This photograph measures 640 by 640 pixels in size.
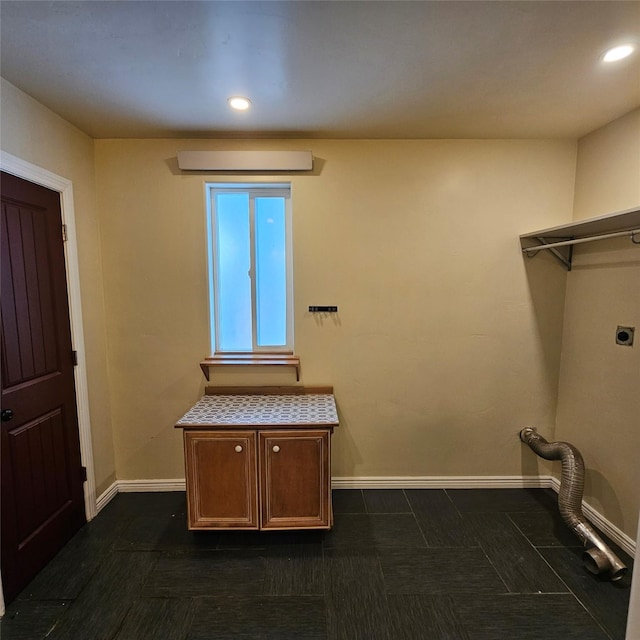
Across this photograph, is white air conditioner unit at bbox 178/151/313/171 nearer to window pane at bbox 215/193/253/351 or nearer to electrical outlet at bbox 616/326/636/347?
window pane at bbox 215/193/253/351

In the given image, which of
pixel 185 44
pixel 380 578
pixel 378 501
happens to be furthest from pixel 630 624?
pixel 185 44

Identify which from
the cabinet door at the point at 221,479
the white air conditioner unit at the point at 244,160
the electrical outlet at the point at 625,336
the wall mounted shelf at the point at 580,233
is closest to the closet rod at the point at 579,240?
the wall mounted shelf at the point at 580,233

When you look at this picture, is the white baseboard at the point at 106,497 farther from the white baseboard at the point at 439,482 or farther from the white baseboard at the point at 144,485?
the white baseboard at the point at 439,482

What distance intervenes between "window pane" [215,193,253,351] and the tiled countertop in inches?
17.5

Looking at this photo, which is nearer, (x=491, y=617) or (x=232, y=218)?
(x=491, y=617)

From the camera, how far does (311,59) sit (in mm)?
1479

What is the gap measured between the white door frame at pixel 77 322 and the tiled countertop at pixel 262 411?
727mm

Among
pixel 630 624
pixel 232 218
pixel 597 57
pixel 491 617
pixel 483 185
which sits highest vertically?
pixel 597 57

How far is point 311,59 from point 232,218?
49.1 inches

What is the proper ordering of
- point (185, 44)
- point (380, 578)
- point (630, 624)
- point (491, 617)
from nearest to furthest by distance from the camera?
point (630, 624) → point (185, 44) → point (491, 617) → point (380, 578)

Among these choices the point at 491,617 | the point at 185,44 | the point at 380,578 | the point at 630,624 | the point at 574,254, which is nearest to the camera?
the point at 630,624

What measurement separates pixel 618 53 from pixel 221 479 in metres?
2.93

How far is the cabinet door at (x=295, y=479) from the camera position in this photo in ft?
6.38

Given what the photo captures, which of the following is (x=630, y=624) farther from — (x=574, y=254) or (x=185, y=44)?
(x=185, y=44)
